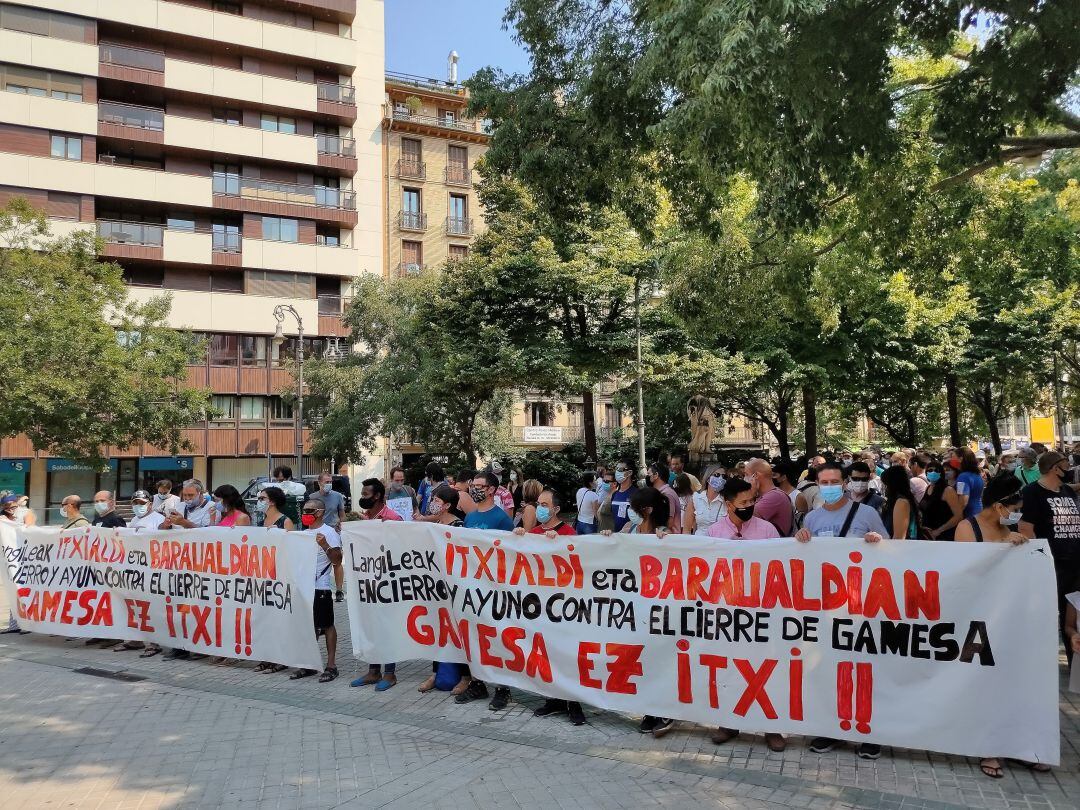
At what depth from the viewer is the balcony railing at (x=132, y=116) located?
3572 cm

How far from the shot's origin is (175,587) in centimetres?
835

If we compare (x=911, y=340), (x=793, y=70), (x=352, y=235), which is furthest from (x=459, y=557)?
(x=352, y=235)

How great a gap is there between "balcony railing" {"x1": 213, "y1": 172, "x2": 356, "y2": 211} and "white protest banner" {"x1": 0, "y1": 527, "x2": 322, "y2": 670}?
3177cm

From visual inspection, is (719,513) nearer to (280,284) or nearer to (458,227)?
(280,284)

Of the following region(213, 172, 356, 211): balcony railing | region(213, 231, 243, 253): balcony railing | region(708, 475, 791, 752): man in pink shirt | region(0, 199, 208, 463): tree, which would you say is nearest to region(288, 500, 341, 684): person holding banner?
region(708, 475, 791, 752): man in pink shirt

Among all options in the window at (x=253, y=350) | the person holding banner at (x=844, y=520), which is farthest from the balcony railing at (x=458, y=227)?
the person holding banner at (x=844, y=520)

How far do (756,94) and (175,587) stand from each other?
7347 millimetres

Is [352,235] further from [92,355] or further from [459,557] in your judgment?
[459,557]

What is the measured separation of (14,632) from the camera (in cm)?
998

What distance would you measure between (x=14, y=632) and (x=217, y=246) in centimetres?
3093

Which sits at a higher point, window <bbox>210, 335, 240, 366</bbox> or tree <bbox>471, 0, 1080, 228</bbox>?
window <bbox>210, 335, 240, 366</bbox>

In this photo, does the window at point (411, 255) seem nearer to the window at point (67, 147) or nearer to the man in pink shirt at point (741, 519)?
the window at point (67, 147)

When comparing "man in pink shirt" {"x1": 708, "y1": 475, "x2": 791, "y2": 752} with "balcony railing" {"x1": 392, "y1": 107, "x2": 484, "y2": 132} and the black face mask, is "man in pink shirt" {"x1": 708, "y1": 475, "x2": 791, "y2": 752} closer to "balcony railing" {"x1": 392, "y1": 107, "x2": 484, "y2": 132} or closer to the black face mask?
the black face mask

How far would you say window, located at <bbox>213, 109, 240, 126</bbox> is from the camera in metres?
38.8
